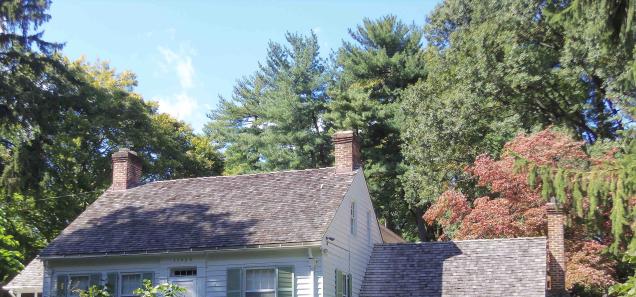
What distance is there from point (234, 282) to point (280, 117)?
2434cm

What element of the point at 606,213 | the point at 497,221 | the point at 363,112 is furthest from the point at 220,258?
the point at 363,112

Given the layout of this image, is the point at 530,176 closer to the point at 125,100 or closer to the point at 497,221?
the point at 497,221

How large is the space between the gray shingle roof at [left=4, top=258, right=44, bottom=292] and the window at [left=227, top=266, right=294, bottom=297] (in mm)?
9448

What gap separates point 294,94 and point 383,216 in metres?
9.13

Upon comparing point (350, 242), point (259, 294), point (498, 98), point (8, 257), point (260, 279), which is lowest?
point (259, 294)

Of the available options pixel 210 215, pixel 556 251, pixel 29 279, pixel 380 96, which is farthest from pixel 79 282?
pixel 380 96

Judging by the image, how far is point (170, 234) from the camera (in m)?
23.2

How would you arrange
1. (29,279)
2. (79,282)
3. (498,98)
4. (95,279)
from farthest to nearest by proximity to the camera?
(498,98) < (29,279) < (79,282) < (95,279)

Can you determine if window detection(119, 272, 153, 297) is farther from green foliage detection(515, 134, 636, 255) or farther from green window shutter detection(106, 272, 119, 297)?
green foliage detection(515, 134, 636, 255)

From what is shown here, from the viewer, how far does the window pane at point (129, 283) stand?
76.0ft

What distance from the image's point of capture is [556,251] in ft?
80.4

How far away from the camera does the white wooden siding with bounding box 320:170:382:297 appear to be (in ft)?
72.5

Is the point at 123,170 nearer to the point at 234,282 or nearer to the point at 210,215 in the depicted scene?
the point at 210,215

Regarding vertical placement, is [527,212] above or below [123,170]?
below
